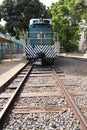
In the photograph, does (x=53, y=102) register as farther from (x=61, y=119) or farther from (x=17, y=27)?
(x=17, y=27)

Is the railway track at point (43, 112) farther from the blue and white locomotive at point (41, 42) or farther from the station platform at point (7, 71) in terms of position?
the blue and white locomotive at point (41, 42)

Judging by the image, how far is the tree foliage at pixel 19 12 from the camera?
43.2 meters

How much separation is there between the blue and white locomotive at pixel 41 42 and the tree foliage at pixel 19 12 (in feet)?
67.4

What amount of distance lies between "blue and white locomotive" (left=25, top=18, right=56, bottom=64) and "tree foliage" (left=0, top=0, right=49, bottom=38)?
20549 millimetres

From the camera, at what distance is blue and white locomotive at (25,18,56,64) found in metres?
21.2

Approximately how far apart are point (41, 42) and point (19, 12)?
79.5 feet

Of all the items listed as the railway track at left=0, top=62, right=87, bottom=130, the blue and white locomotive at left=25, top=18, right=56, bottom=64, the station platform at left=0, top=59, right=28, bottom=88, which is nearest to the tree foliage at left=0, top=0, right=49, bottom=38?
the blue and white locomotive at left=25, top=18, right=56, bottom=64

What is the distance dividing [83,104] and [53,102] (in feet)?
2.76

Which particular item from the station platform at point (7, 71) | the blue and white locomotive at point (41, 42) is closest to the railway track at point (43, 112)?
the station platform at point (7, 71)

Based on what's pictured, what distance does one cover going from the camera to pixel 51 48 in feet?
69.9

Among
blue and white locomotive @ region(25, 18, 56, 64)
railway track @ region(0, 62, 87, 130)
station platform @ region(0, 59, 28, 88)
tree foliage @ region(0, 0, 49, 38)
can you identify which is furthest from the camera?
tree foliage @ region(0, 0, 49, 38)

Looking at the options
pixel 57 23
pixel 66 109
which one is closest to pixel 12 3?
pixel 57 23

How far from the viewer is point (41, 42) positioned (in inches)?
850

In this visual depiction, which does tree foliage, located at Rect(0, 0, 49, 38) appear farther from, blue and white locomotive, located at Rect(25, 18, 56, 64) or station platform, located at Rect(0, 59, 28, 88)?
station platform, located at Rect(0, 59, 28, 88)
